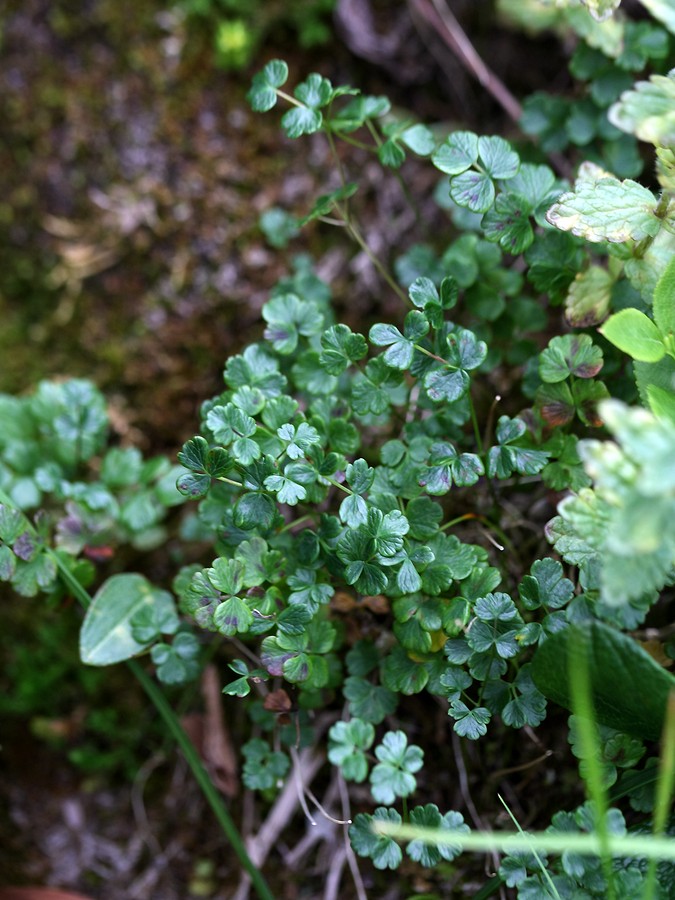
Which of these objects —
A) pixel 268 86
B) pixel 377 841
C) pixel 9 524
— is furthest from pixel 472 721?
pixel 268 86

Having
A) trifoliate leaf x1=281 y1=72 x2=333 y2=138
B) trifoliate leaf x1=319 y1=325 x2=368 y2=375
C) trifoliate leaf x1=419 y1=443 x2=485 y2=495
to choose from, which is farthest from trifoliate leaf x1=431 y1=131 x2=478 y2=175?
trifoliate leaf x1=419 y1=443 x2=485 y2=495

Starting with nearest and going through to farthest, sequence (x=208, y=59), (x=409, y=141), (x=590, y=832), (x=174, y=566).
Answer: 1. (x=590, y=832)
2. (x=409, y=141)
3. (x=174, y=566)
4. (x=208, y=59)

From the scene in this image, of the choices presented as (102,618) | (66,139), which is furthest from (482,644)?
(66,139)

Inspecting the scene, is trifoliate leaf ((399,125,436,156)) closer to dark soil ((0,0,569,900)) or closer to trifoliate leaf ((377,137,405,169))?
trifoliate leaf ((377,137,405,169))

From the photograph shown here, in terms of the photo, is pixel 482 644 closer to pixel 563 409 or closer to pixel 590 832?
pixel 590 832

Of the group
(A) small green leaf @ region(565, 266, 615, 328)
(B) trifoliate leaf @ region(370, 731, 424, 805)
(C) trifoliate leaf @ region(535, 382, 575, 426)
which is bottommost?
(B) trifoliate leaf @ region(370, 731, 424, 805)

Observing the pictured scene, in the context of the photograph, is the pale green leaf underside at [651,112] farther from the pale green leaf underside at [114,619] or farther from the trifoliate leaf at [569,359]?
the pale green leaf underside at [114,619]
